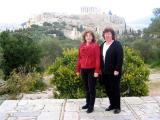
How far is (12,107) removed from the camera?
314 inches

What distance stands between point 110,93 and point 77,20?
414 ft

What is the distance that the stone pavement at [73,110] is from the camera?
7.07 metres

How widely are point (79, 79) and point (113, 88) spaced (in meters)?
2.05

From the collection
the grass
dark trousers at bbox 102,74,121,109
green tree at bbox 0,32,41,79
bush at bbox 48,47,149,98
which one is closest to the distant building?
green tree at bbox 0,32,41,79

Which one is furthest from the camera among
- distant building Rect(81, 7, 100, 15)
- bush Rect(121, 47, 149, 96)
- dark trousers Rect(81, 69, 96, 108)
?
distant building Rect(81, 7, 100, 15)

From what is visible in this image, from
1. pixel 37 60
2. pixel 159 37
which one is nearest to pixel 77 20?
pixel 159 37

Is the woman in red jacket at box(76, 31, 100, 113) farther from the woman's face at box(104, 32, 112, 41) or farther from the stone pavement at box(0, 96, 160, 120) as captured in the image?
the stone pavement at box(0, 96, 160, 120)

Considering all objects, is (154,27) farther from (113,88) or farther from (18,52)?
(113,88)

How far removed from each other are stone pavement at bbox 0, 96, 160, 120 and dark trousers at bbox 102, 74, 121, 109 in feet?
0.61

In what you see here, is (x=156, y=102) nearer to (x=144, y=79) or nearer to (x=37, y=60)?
(x=144, y=79)

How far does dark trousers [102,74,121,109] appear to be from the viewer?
7207mm

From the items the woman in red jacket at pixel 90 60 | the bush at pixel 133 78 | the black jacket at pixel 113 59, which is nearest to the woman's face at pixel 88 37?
the woman in red jacket at pixel 90 60

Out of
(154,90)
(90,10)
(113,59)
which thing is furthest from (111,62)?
(90,10)

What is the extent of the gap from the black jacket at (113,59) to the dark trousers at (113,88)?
14 centimetres
